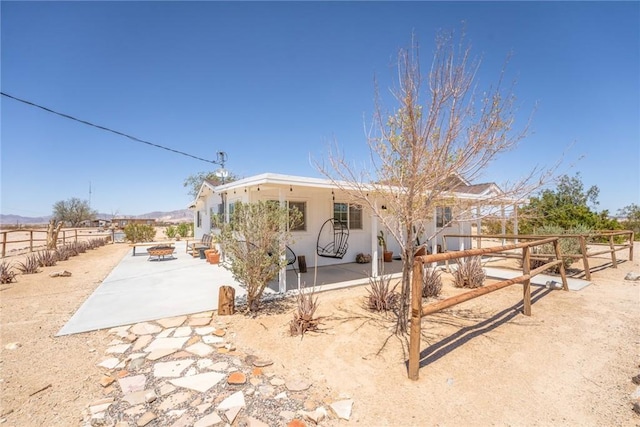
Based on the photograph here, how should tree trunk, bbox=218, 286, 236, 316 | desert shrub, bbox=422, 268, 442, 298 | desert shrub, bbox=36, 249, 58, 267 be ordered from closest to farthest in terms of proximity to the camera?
tree trunk, bbox=218, 286, 236, 316, desert shrub, bbox=422, 268, 442, 298, desert shrub, bbox=36, 249, 58, 267

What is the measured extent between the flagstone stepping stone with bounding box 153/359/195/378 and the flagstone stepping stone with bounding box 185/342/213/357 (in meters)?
0.18

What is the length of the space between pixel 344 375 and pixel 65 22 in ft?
35.9

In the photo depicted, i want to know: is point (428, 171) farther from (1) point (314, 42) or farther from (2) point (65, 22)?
(2) point (65, 22)

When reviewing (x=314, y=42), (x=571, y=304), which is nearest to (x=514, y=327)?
(x=571, y=304)

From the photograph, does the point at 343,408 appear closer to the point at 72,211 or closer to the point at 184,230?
the point at 184,230

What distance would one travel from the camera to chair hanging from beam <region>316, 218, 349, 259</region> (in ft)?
29.6

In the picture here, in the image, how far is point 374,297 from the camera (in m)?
4.80

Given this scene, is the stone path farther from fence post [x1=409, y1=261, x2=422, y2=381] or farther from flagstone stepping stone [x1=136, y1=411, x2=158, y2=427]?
fence post [x1=409, y1=261, x2=422, y2=381]

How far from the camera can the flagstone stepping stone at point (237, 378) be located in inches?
108

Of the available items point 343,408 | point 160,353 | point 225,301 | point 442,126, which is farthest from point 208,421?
point 442,126

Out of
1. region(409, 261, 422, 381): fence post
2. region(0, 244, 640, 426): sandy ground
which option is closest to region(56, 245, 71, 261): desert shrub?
region(0, 244, 640, 426): sandy ground

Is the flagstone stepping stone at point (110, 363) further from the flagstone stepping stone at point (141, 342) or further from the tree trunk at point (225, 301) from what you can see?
the tree trunk at point (225, 301)

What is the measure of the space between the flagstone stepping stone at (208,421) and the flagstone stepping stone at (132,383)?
877mm

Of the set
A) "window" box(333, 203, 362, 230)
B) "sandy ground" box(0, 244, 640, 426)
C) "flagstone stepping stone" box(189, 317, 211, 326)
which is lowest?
"sandy ground" box(0, 244, 640, 426)
